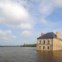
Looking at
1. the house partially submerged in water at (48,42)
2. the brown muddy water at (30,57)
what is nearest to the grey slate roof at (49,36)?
the house partially submerged in water at (48,42)

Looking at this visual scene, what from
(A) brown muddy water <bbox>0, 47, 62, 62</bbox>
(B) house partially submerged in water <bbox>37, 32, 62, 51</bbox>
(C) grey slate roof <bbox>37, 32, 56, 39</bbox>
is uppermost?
(C) grey slate roof <bbox>37, 32, 56, 39</bbox>

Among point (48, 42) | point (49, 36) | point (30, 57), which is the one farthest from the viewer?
point (49, 36)

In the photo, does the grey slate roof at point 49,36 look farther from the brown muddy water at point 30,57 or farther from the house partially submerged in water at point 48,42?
the brown muddy water at point 30,57

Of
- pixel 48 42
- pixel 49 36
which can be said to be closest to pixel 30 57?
pixel 48 42

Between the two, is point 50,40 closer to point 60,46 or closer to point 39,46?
point 39,46

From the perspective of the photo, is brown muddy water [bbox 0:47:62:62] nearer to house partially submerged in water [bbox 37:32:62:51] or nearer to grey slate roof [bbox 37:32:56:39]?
house partially submerged in water [bbox 37:32:62:51]

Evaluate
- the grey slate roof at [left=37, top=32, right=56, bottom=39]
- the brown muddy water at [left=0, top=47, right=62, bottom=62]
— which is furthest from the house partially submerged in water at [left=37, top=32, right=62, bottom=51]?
the brown muddy water at [left=0, top=47, right=62, bottom=62]

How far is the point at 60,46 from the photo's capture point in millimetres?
82625

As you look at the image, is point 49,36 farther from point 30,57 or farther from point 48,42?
point 30,57

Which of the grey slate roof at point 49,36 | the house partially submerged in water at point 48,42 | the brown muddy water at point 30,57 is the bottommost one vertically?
the brown muddy water at point 30,57

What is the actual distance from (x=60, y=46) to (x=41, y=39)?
44.7 ft

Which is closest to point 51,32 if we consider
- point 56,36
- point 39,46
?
point 56,36

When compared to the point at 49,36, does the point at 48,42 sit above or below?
below

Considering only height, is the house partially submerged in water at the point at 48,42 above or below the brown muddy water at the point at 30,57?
above
